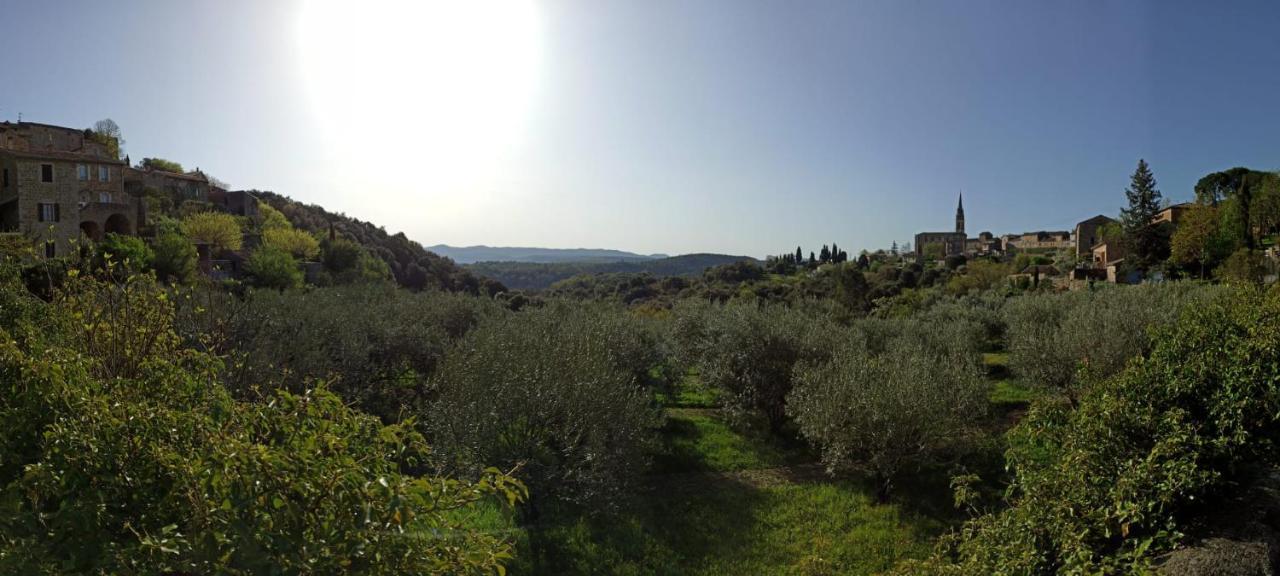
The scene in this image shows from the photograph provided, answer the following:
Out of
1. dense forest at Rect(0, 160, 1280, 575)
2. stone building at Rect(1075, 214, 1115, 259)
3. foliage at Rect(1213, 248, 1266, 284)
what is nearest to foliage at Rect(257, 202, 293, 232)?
dense forest at Rect(0, 160, 1280, 575)

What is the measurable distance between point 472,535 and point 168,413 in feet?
6.65

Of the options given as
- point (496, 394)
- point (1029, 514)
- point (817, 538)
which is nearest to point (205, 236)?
point (496, 394)

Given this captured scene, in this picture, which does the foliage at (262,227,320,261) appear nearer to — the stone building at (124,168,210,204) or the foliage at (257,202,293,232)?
the foliage at (257,202,293,232)

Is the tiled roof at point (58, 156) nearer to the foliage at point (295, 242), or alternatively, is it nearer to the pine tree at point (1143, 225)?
the foliage at point (295, 242)

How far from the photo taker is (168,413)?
363 centimetres

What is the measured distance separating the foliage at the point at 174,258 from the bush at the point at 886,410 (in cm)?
Answer: 3955

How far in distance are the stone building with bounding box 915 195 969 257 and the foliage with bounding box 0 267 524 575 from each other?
134m

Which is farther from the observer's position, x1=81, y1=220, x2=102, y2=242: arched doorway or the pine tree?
the pine tree

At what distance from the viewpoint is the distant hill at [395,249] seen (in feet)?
256

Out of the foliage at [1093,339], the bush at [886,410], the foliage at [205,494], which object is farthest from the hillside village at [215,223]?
the foliage at [1093,339]

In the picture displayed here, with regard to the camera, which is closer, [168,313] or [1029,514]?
[1029,514]

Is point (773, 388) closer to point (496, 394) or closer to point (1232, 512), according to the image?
point (496, 394)

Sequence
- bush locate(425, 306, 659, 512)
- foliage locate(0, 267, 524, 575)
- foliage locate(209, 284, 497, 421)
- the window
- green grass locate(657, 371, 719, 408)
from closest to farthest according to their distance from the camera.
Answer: foliage locate(0, 267, 524, 575) → bush locate(425, 306, 659, 512) → foliage locate(209, 284, 497, 421) → green grass locate(657, 371, 719, 408) → the window

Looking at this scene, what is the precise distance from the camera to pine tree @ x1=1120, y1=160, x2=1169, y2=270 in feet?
181
